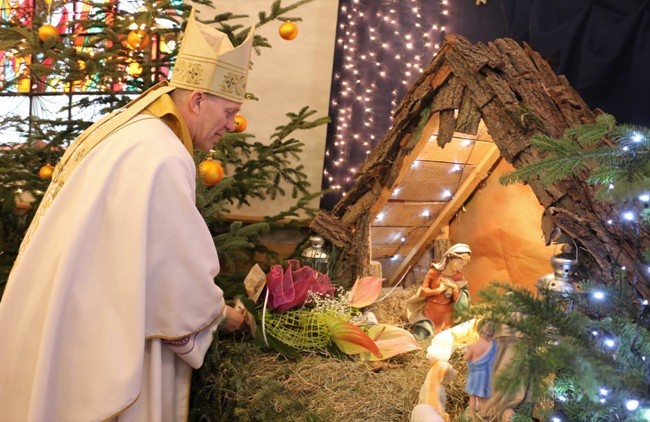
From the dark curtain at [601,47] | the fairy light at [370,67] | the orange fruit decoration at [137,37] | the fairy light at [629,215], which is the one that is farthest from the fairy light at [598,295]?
the fairy light at [370,67]

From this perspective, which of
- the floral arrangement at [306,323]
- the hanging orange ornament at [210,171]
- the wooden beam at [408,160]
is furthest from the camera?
the hanging orange ornament at [210,171]

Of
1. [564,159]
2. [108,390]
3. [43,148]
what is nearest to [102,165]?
[108,390]

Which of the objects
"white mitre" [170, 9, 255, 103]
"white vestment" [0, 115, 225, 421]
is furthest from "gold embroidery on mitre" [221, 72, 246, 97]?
"white vestment" [0, 115, 225, 421]

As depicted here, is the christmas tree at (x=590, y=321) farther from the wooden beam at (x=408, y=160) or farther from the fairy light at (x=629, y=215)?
the wooden beam at (x=408, y=160)

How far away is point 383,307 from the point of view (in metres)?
3.61

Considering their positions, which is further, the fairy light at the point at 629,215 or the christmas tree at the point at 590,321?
the fairy light at the point at 629,215

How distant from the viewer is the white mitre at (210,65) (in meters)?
2.57

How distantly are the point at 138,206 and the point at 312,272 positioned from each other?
3.29ft

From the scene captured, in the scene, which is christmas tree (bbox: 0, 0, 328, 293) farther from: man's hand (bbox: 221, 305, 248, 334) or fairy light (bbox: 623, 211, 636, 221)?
fairy light (bbox: 623, 211, 636, 221)

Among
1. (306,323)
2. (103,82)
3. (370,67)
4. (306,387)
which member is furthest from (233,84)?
(370,67)

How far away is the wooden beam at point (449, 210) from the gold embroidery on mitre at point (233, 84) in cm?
Result: 162

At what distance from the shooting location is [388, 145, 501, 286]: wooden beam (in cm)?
377

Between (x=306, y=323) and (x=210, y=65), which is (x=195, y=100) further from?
(x=306, y=323)

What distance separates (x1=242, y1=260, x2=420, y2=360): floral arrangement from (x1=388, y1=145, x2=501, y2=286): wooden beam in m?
1.12
